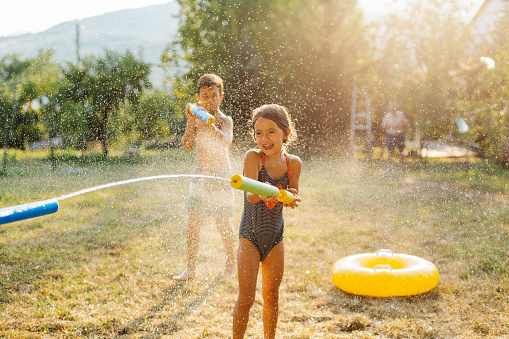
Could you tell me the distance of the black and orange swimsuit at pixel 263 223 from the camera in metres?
2.51

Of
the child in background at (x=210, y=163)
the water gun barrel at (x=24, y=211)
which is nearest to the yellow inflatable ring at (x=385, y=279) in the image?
the child in background at (x=210, y=163)

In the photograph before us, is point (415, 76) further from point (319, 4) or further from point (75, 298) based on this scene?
point (75, 298)

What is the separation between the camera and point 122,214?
6.33 metres

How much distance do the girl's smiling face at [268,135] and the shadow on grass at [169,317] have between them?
52.1 inches

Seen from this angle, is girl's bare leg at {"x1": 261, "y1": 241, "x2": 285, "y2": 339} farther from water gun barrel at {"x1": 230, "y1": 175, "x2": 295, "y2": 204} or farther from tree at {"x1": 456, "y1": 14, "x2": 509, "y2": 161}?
tree at {"x1": 456, "y1": 14, "x2": 509, "y2": 161}

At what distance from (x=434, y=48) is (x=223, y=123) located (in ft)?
34.5

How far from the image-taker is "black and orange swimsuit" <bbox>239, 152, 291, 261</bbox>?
8.23ft

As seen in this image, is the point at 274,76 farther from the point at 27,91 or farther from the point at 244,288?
the point at 244,288

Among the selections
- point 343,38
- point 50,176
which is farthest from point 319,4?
point 50,176

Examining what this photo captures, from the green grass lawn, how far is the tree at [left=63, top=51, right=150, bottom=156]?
223 inches

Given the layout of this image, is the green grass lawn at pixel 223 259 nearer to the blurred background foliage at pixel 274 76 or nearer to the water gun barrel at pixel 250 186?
the water gun barrel at pixel 250 186

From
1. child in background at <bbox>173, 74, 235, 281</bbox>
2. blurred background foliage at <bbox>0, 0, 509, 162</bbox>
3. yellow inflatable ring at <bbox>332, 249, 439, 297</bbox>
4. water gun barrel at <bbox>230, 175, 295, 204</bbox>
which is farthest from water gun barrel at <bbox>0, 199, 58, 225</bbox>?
blurred background foliage at <bbox>0, 0, 509, 162</bbox>

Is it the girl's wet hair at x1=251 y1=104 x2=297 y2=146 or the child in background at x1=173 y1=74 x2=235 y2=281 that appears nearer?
the girl's wet hair at x1=251 y1=104 x2=297 y2=146

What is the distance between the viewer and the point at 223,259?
4484mm
